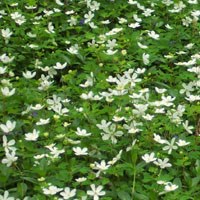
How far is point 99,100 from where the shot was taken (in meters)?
3.45

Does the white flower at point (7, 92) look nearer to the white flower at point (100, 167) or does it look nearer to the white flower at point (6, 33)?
the white flower at point (100, 167)

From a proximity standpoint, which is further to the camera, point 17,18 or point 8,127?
point 17,18

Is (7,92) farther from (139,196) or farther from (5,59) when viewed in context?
(139,196)

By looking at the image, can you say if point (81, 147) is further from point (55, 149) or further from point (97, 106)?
point (97, 106)

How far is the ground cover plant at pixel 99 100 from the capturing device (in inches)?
113

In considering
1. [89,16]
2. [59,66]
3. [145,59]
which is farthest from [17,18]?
[145,59]

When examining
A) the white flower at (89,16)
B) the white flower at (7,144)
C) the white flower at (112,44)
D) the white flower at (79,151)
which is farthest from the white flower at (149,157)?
the white flower at (89,16)

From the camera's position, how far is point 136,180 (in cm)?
290

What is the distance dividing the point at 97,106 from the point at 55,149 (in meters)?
0.46

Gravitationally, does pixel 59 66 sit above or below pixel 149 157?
below

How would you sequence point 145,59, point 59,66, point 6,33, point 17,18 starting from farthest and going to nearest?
point 17,18, point 6,33, point 145,59, point 59,66

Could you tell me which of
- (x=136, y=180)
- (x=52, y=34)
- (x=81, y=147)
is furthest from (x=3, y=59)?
(x=136, y=180)

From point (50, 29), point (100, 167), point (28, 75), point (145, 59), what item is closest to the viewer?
point (100, 167)

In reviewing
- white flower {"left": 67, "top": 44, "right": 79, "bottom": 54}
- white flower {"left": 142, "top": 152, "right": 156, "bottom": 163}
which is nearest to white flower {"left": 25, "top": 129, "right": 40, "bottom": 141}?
white flower {"left": 142, "top": 152, "right": 156, "bottom": 163}
